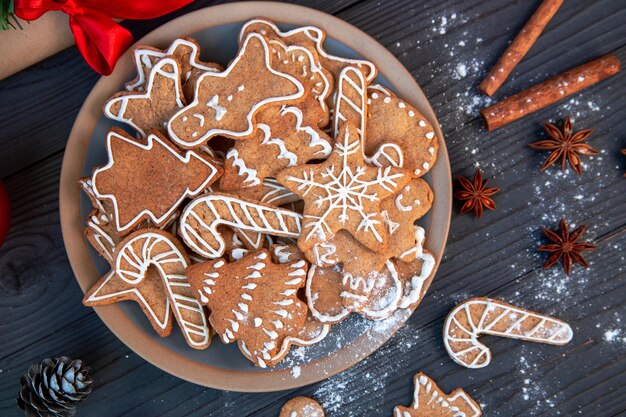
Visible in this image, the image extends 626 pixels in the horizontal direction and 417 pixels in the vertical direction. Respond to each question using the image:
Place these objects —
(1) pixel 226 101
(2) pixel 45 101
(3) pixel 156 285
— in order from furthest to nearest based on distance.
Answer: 1. (2) pixel 45 101
2. (3) pixel 156 285
3. (1) pixel 226 101

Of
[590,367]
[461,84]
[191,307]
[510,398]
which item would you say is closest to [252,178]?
[191,307]

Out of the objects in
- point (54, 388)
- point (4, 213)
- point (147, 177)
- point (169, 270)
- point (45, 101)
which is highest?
point (45, 101)

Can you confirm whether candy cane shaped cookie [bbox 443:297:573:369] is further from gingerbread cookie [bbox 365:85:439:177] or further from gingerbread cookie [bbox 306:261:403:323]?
gingerbread cookie [bbox 365:85:439:177]

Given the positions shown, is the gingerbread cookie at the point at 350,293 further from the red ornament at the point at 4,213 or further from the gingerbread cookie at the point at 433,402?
the red ornament at the point at 4,213

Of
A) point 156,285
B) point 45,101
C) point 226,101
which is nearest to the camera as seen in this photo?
point 226,101

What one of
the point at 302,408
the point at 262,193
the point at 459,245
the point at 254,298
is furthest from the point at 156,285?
the point at 459,245

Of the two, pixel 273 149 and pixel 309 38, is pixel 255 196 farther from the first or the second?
pixel 309 38

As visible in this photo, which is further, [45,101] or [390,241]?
[45,101]
